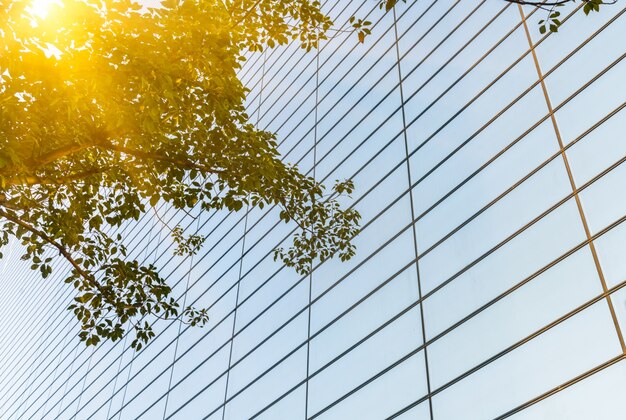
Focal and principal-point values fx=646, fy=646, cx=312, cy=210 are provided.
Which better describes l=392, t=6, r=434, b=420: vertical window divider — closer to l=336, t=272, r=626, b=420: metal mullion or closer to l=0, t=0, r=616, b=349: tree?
l=336, t=272, r=626, b=420: metal mullion

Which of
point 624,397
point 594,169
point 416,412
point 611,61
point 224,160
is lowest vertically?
point 624,397

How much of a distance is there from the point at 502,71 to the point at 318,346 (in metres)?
7.54

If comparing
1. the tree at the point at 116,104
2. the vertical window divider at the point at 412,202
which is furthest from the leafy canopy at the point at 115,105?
the vertical window divider at the point at 412,202

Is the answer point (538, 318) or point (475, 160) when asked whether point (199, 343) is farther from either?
point (538, 318)

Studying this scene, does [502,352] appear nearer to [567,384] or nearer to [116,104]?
[567,384]

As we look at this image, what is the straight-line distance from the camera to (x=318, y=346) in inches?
600

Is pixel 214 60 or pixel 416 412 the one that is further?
pixel 416 412

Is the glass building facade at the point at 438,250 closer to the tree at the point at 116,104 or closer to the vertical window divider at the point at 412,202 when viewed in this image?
the vertical window divider at the point at 412,202

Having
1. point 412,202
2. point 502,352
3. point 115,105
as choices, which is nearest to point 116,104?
point 115,105

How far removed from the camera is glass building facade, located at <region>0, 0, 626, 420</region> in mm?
9898

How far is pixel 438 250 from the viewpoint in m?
13.1

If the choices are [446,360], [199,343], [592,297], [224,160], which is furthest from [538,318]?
[199,343]

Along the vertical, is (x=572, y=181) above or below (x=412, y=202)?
below

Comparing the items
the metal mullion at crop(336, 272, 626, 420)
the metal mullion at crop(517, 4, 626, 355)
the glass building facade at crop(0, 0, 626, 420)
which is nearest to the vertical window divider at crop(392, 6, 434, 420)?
the glass building facade at crop(0, 0, 626, 420)
